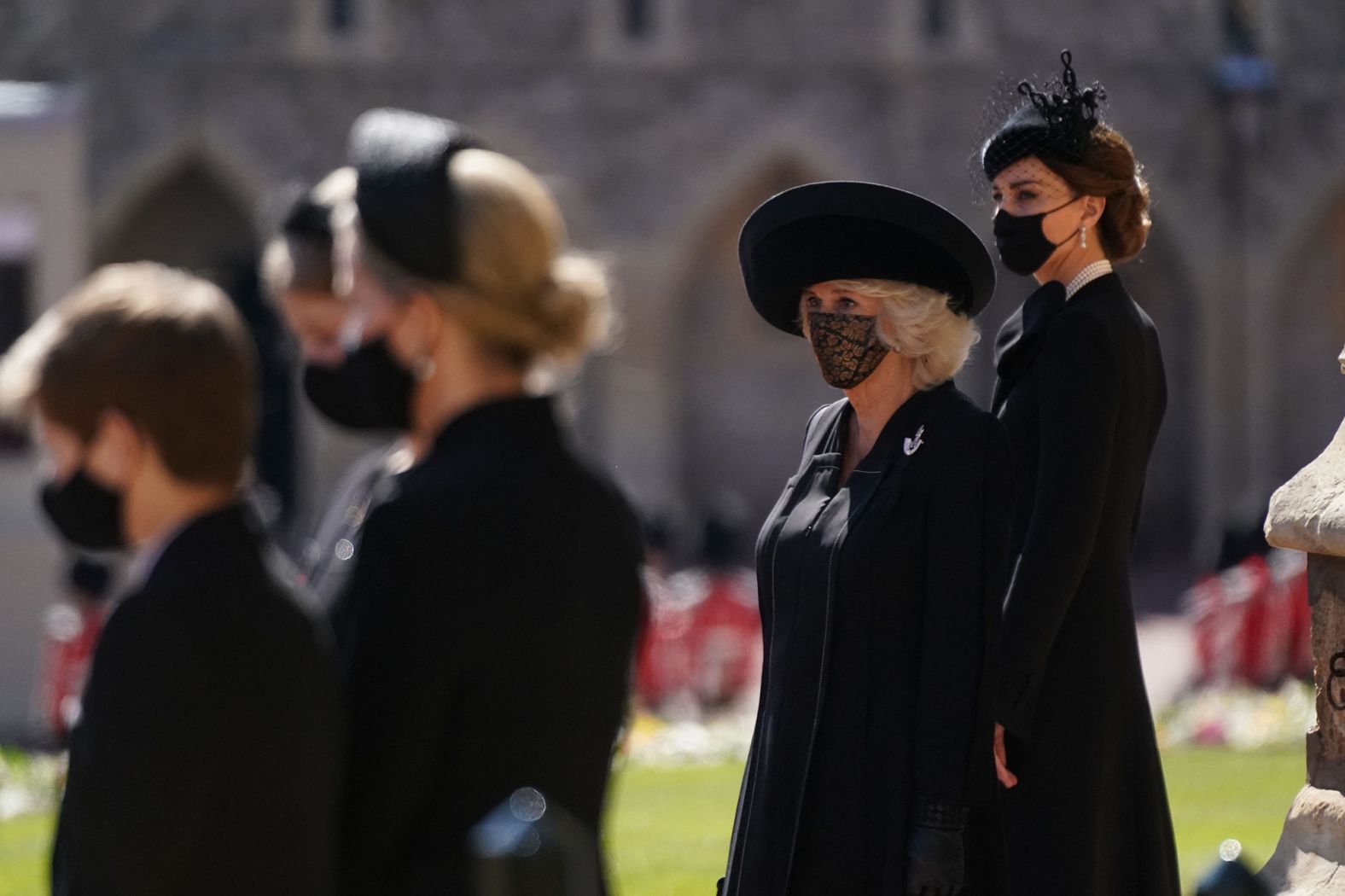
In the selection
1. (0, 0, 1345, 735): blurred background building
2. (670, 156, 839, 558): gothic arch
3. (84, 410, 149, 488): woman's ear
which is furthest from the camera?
(670, 156, 839, 558): gothic arch

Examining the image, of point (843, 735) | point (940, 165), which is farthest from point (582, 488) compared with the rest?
point (940, 165)

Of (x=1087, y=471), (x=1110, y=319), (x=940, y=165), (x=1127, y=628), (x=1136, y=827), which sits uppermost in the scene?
(x=940, y=165)

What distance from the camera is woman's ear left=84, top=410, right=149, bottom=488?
2551 millimetres

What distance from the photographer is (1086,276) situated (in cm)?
450

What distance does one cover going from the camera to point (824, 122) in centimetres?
2228

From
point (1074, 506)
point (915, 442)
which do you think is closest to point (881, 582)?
point (915, 442)

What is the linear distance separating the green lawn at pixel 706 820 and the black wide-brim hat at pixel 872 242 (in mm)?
3082

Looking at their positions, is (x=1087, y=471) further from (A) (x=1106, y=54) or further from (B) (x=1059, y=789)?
(A) (x=1106, y=54)

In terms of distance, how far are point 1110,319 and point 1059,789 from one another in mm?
917

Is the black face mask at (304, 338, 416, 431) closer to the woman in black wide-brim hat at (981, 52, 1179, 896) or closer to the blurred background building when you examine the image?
the woman in black wide-brim hat at (981, 52, 1179, 896)

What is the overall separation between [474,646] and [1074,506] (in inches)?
74.0

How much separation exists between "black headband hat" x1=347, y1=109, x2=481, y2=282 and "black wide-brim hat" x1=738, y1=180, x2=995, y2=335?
1.36 metres

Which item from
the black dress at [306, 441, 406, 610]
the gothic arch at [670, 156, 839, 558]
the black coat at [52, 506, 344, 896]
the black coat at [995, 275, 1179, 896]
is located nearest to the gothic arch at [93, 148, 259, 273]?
the gothic arch at [670, 156, 839, 558]

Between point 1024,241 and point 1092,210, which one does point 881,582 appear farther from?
point 1092,210
